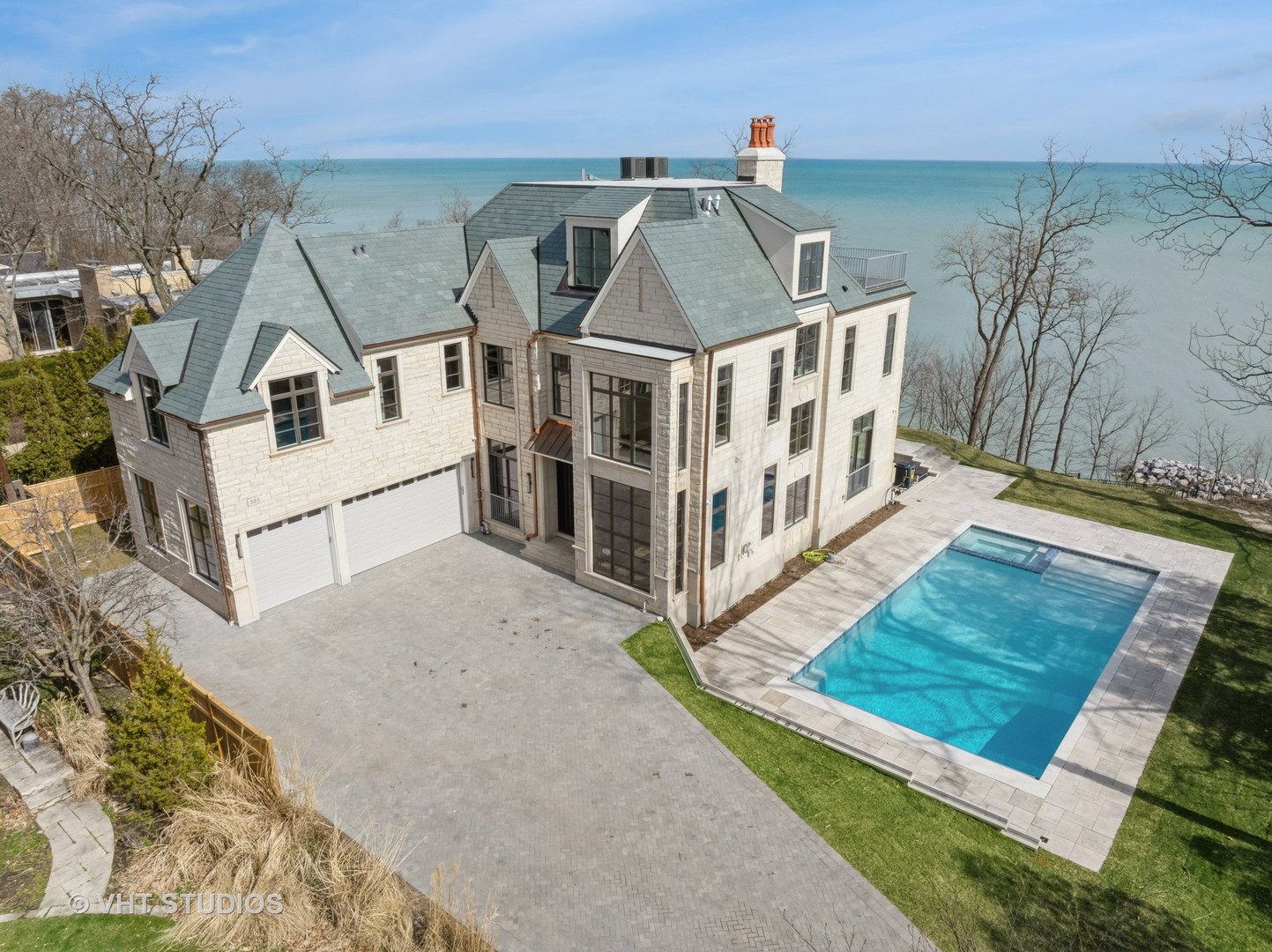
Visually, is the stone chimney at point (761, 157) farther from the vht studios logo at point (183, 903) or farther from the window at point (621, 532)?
the vht studios logo at point (183, 903)

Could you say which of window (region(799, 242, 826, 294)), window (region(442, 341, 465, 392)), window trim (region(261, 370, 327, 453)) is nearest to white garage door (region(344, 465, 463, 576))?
window trim (region(261, 370, 327, 453))

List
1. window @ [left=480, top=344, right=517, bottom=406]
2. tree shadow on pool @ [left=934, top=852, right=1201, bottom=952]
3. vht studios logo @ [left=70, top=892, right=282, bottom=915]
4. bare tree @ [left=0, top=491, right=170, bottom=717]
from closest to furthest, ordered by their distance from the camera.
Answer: vht studios logo @ [left=70, top=892, right=282, bottom=915] → tree shadow on pool @ [left=934, top=852, right=1201, bottom=952] → bare tree @ [left=0, top=491, right=170, bottom=717] → window @ [left=480, top=344, right=517, bottom=406]

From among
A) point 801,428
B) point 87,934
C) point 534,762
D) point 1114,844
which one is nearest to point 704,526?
point 801,428

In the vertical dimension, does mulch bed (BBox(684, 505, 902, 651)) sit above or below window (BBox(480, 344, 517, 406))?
below

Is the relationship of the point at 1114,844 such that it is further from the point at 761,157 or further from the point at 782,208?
the point at 761,157

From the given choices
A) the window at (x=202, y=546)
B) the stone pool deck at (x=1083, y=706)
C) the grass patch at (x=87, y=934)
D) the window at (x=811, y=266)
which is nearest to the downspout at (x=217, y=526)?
the window at (x=202, y=546)

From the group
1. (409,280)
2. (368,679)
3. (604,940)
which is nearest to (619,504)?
(368,679)

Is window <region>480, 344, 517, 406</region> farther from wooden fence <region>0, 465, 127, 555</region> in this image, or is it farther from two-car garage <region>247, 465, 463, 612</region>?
wooden fence <region>0, 465, 127, 555</region>
